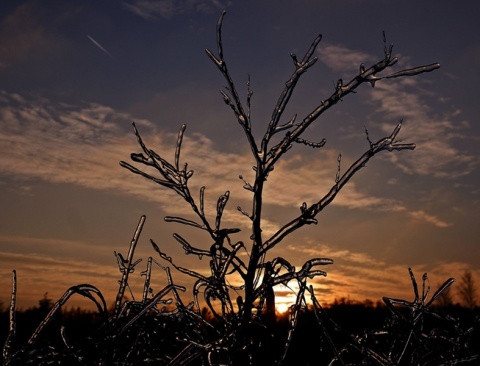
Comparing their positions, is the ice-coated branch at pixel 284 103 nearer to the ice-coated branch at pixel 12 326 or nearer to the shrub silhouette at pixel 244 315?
the shrub silhouette at pixel 244 315

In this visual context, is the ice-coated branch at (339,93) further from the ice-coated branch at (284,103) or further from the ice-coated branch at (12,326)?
the ice-coated branch at (12,326)

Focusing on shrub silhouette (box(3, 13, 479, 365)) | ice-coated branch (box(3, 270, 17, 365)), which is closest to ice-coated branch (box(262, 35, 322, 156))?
shrub silhouette (box(3, 13, 479, 365))

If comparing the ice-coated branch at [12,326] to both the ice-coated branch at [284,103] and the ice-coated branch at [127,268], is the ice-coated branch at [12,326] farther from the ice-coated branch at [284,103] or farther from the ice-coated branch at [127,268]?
the ice-coated branch at [284,103]

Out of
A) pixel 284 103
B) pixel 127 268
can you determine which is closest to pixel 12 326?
pixel 127 268

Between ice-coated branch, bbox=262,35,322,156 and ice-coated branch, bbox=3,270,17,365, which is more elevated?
ice-coated branch, bbox=262,35,322,156

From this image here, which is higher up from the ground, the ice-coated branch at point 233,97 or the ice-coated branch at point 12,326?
the ice-coated branch at point 233,97

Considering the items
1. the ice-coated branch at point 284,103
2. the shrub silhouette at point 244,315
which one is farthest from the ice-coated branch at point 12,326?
the ice-coated branch at point 284,103

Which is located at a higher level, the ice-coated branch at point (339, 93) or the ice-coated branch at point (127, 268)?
the ice-coated branch at point (339, 93)

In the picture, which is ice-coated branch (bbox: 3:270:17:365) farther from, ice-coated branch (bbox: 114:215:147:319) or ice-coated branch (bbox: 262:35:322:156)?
ice-coated branch (bbox: 262:35:322:156)

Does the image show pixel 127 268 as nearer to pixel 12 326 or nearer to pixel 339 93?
pixel 12 326

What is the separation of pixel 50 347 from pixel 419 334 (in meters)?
1.21

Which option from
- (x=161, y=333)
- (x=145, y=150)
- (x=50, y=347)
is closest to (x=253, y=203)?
(x=145, y=150)

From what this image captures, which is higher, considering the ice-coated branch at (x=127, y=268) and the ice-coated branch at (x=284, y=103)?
the ice-coated branch at (x=284, y=103)

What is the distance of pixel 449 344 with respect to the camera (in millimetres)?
1943
